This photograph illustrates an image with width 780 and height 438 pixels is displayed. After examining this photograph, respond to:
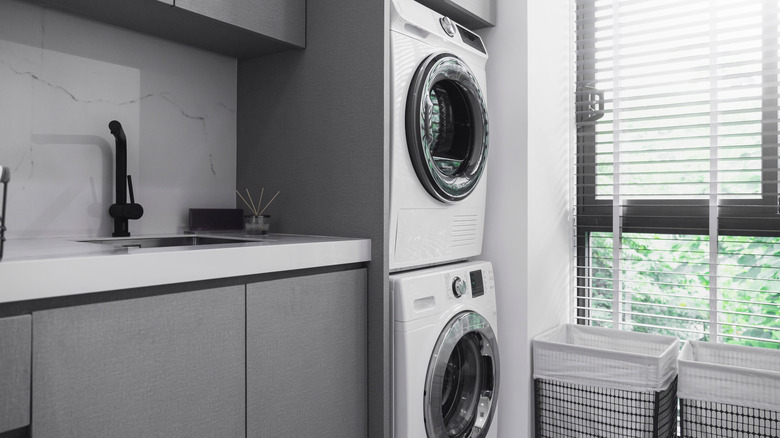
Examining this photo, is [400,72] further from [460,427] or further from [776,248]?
[776,248]

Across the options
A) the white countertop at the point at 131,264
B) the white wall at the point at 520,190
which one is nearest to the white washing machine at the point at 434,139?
the white wall at the point at 520,190

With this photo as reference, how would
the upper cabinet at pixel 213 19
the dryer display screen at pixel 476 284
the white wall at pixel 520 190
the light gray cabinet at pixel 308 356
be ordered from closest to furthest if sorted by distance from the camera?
the light gray cabinet at pixel 308 356, the upper cabinet at pixel 213 19, the dryer display screen at pixel 476 284, the white wall at pixel 520 190

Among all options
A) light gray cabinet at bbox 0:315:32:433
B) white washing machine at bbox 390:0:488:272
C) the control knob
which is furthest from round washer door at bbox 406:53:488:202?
light gray cabinet at bbox 0:315:32:433

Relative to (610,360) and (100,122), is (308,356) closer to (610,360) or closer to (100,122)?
(100,122)

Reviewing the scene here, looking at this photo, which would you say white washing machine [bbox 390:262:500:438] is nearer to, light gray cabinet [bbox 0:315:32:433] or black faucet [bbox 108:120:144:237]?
black faucet [bbox 108:120:144:237]

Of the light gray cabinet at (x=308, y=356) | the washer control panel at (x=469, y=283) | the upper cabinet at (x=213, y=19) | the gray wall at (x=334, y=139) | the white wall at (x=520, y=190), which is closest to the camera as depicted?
the light gray cabinet at (x=308, y=356)

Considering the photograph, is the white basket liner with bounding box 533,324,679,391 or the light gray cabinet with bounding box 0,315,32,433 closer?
the light gray cabinet with bounding box 0,315,32,433

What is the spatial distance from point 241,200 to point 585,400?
4.86 feet

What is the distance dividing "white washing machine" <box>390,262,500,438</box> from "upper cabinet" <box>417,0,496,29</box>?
95 cm

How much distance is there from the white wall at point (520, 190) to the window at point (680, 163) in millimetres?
293

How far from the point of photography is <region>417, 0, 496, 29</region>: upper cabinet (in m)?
2.07

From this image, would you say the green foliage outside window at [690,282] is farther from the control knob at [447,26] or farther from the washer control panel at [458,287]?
the control knob at [447,26]

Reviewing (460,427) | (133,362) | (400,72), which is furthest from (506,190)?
(133,362)

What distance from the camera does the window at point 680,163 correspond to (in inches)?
87.8
